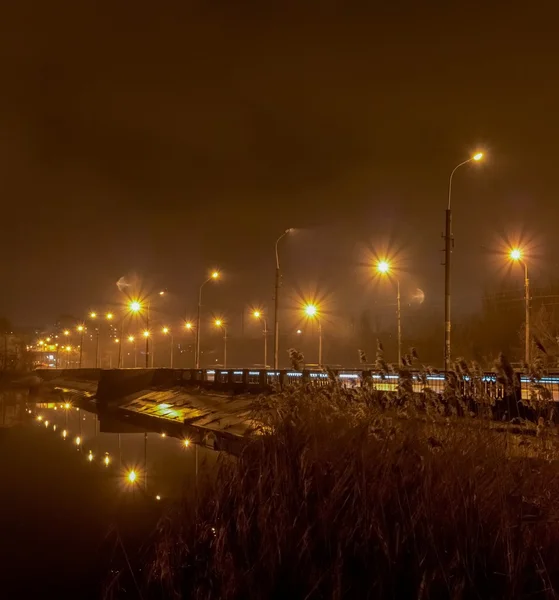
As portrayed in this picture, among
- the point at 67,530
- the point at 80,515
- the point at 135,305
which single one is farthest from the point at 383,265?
the point at 135,305

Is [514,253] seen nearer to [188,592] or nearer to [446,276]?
[446,276]

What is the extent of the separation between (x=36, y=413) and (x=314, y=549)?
3498 centimetres

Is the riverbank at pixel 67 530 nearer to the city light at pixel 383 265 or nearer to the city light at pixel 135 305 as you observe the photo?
the city light at pixel 383 265

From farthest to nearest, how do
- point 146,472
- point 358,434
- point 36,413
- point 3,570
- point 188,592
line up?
point 36,413 < point 146,472 < point 3,570 < point 358,434 < point 188,592

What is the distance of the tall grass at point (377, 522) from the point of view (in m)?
5.08

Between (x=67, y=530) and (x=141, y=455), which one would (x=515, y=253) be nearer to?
(x=141, y=455)

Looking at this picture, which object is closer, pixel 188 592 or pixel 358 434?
pixel 188 592

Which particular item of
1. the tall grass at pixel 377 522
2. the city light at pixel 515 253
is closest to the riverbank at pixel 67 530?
the tall grass at pixel 377 522

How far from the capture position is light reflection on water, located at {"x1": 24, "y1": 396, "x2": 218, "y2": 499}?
512 inches

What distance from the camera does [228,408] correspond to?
28250 millimetres

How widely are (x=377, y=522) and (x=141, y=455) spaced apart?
14.3 metres

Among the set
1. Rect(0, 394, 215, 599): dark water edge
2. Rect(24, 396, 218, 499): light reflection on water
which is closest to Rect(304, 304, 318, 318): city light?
Rect(24, 396, 218, 499): light reflection on water

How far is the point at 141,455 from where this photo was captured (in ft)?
60.5

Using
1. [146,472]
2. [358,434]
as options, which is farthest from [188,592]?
[146,472]
